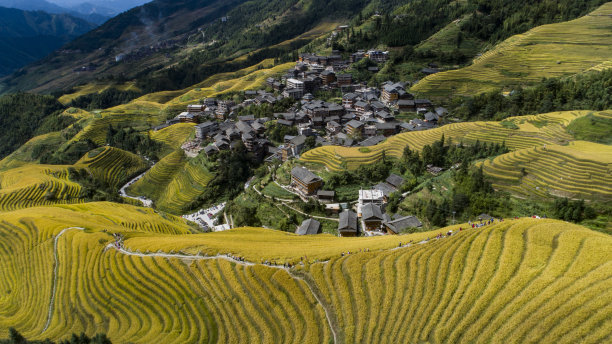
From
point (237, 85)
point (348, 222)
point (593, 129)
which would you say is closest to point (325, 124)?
point (348, 222)

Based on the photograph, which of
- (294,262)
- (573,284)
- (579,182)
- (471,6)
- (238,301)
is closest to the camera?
(573,284)

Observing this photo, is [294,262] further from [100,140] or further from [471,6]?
A: [471,6]

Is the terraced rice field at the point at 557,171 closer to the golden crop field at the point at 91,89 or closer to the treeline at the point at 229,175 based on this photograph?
the treeline at the point at 229,175

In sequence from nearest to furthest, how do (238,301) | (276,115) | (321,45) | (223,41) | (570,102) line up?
(238,301), (570,102), (276,115), (321,45), (223,41)

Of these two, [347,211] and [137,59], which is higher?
[137,59]

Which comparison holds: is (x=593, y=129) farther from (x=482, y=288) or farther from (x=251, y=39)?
(x=251, y=39)

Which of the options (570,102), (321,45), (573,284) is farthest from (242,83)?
(573,284)

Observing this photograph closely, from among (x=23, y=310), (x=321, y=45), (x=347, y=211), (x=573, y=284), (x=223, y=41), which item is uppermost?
(x=223, y=41)

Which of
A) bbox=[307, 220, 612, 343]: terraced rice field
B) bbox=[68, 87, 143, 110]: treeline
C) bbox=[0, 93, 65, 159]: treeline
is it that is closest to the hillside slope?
bbox=[68, 87, 143, 110]: treeline

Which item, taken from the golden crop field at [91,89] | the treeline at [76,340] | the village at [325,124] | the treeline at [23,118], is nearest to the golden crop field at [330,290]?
the treeline at [76,340]
